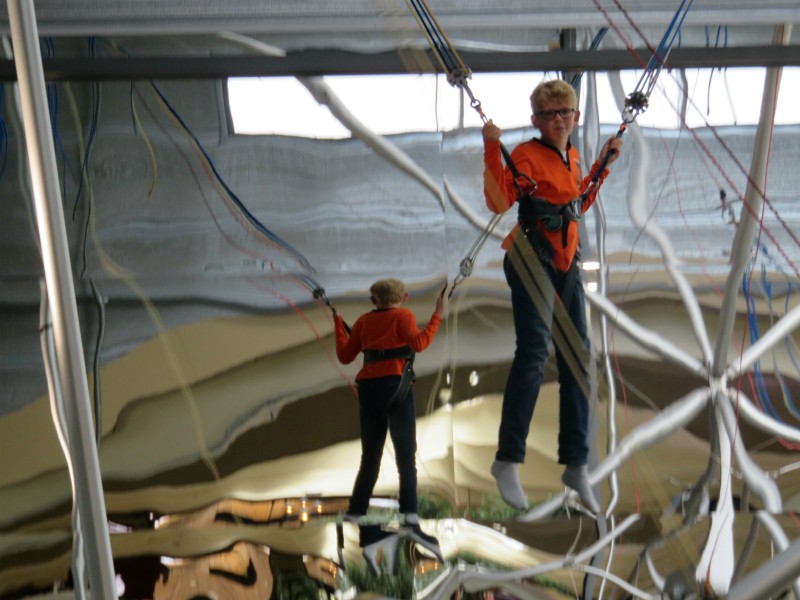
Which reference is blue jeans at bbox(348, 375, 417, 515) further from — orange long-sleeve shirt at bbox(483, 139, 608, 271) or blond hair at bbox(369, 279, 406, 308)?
orange long-sleeve shirt at bbox(483, 139, 608, 271)

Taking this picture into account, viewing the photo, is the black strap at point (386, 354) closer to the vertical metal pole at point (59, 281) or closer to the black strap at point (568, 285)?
the black strap at point (568, 285)

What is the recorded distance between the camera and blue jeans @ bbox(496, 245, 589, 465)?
1.95 meters

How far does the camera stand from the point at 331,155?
2.03m

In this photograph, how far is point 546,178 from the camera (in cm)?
189

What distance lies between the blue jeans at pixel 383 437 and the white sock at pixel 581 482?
0.30 metres

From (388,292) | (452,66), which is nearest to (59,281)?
(388,292)

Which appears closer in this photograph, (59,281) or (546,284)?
(59,281)

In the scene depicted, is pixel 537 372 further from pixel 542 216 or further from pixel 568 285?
pixel 542 216

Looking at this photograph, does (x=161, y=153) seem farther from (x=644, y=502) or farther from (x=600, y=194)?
(x=644, y=502)

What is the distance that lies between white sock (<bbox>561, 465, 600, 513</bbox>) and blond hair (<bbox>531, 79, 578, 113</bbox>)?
698 millimetres

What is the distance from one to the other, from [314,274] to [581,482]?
0.67 meters

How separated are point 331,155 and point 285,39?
0.82ft

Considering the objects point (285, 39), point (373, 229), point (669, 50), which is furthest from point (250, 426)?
point (669, 50)

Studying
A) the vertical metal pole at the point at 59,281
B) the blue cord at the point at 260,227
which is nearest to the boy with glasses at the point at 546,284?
the blue cord at the point at 260,227
